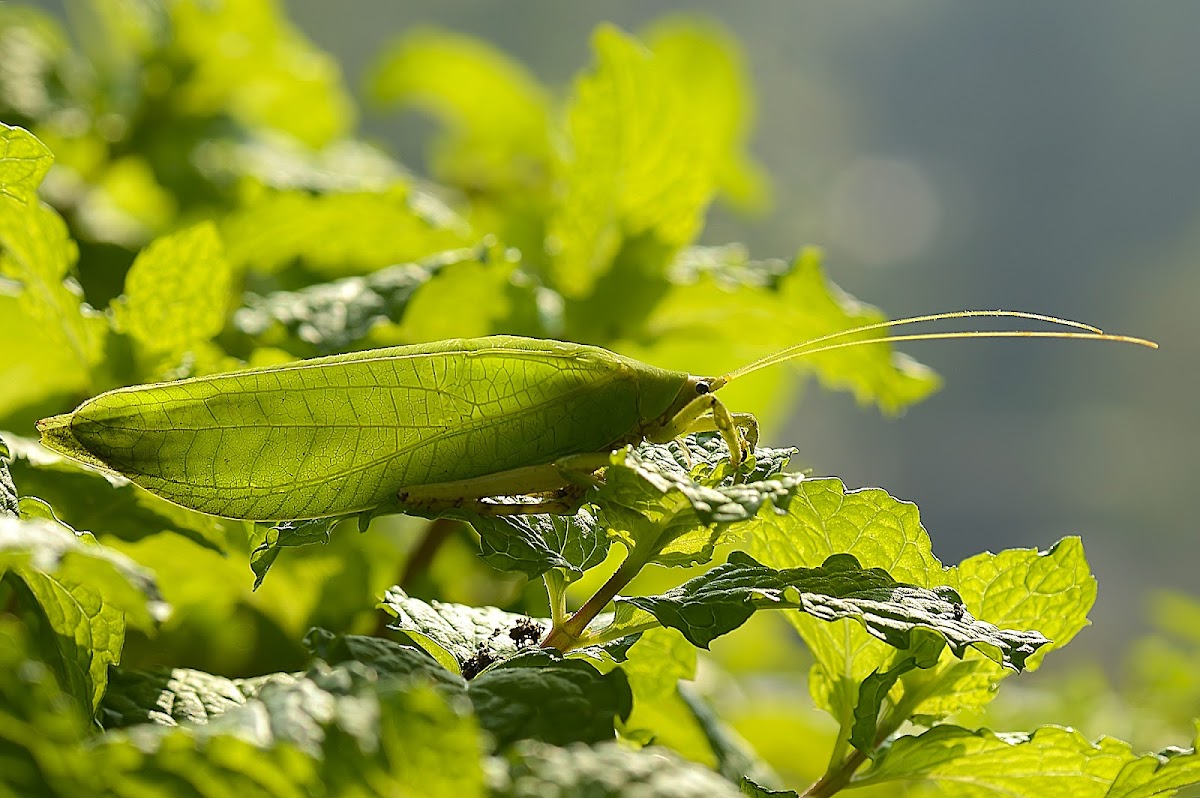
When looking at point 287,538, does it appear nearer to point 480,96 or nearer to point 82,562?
point 82,562

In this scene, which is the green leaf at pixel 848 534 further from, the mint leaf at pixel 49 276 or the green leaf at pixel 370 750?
the mint leaf at pixel 49 276

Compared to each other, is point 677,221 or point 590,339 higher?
point 677,221

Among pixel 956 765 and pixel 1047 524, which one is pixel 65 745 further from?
pixel 1047 524

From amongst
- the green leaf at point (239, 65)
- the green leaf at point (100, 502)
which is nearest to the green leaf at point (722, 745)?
the green leaf at point (100, 502)

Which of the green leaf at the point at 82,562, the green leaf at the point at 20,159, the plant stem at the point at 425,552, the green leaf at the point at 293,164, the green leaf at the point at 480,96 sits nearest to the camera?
the green leaf at the point at 82,562

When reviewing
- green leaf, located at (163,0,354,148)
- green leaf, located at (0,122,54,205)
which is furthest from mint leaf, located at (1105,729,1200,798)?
green leaf, located at (163,0,354,148)

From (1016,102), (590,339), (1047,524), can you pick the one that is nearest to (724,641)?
(590,339)

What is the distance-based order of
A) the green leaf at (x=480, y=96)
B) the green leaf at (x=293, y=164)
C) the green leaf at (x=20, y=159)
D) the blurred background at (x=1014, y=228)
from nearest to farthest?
the green leaf at (x=20, y=159)
the green leaf at (x=293, y=164)
the green leaf at (x=480, y=96)
the blurred background at (x=1014, y=228)
